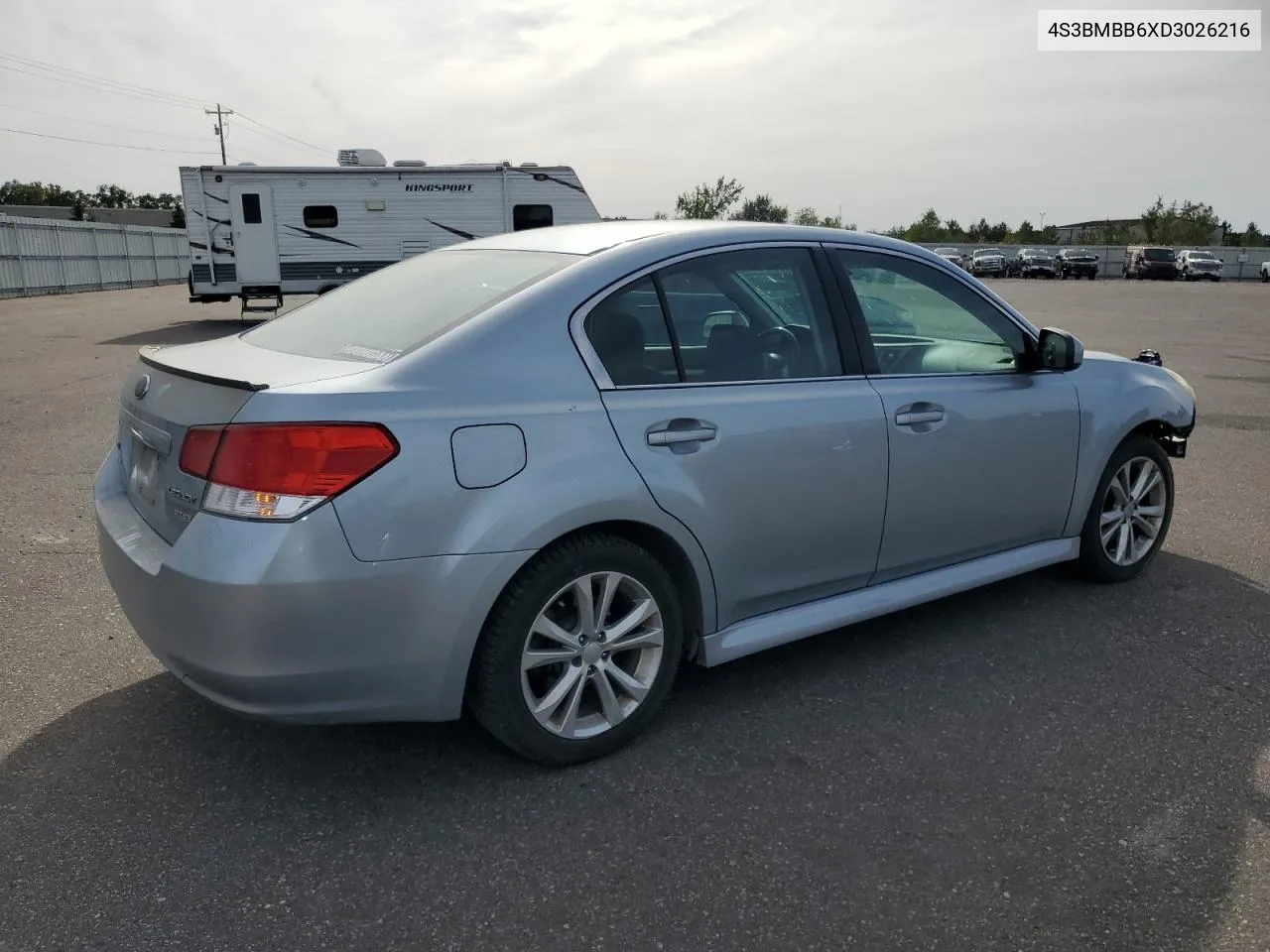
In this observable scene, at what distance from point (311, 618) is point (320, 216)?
721 inches

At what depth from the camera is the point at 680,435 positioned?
10.5 feet

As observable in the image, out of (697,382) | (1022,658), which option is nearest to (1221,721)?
(1022,658)

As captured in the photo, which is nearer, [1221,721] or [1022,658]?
[1221,721]

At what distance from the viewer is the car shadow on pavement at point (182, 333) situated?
1683 centimetres

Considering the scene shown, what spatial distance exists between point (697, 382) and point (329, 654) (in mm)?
1399

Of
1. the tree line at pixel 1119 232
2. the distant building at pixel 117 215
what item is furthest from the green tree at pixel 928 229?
the distant building at pixel 117 215

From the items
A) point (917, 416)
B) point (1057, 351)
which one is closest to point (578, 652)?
point (917, 416)

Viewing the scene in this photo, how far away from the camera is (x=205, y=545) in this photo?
2.67 m

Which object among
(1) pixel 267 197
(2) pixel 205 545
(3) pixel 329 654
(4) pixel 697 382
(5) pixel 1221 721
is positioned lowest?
(5) pixel 1221 721

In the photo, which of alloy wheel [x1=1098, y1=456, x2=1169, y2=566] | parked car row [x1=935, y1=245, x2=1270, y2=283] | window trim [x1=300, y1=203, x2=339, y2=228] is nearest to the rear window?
alloy wheel [x1=1098, y1=456, x2=1169, y2=566]

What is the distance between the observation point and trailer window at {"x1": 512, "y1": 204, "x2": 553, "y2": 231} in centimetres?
1917

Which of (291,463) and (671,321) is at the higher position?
(671,321)

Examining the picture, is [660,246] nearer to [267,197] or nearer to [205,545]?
[205,545]

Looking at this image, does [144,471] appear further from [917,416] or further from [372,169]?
[372,169]
